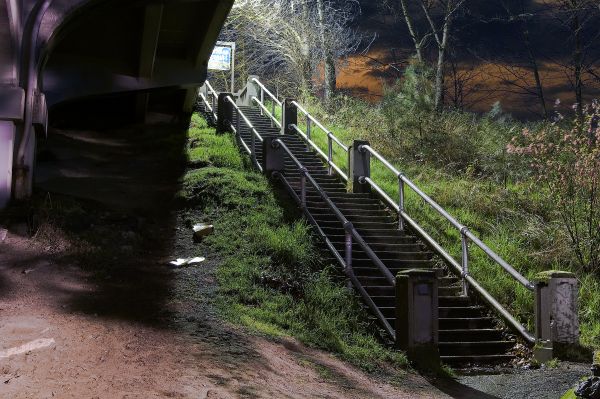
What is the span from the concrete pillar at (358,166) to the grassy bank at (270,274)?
1.85m

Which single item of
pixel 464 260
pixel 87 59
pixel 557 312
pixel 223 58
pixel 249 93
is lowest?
pixel 557 312

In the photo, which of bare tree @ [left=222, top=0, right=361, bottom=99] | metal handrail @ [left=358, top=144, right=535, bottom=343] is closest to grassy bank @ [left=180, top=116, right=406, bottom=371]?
metal handrail @ [left=358, top=144, right=535, bottom=343]

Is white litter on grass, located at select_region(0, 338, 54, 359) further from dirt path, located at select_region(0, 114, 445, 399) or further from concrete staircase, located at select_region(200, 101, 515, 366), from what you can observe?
concrete staircase, located at select_region(200, 101, 515, 366)

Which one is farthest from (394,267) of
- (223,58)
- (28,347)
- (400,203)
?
(223,58)

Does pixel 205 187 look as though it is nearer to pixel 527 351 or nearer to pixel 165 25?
pixel 165 25

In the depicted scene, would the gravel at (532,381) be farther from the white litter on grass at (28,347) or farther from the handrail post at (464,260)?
the white litter on grass at (28,347)

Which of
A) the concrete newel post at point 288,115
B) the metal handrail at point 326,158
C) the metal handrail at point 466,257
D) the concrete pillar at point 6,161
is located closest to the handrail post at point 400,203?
the metal handrail at point 466,257

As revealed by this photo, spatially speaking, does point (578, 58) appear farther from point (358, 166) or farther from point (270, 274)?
point (270, 274)

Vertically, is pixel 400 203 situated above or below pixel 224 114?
below

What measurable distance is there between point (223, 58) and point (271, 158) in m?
16.0

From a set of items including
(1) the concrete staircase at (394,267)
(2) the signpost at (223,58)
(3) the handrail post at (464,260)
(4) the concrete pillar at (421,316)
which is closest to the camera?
(4) the concrete pillar at (421,316)

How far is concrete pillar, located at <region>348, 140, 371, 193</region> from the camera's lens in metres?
13.7

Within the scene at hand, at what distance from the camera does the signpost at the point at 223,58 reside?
28.7 metres

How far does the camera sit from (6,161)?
10.4 m
